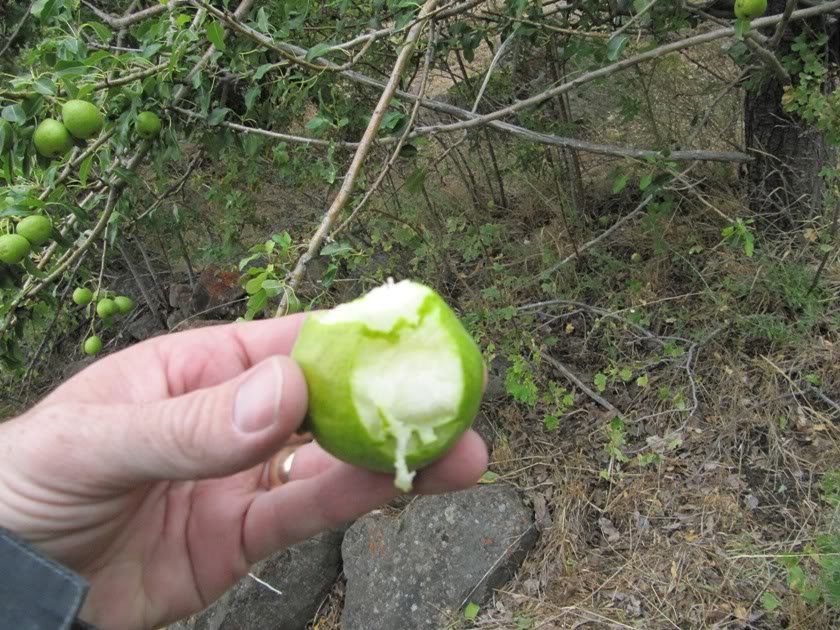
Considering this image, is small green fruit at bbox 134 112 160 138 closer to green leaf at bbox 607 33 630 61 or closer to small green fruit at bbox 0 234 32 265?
small green fruit at bbox 0 234 32 265

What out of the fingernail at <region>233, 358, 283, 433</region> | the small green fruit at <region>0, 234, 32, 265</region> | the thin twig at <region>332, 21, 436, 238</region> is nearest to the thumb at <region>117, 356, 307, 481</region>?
the fingernail at <region>233, 358, 283, 433</region>

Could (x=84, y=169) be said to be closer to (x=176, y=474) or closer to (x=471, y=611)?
(x=176, y=474)

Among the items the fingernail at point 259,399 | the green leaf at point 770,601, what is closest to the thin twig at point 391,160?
the fingernail at point 259,399

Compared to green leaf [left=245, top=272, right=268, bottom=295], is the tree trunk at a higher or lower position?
lower

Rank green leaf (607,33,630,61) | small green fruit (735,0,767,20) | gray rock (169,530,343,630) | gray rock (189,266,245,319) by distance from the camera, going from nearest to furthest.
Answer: small green fruit (735,0,767,20) → green leaf (607,33,630,61) → gray rock (169,530,343,630) → gray rock (189,266,245,319)

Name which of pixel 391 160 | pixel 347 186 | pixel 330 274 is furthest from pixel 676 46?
pixel 330 274

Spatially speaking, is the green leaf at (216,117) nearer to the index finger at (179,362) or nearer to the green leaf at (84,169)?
the green leaf at (84,169)
